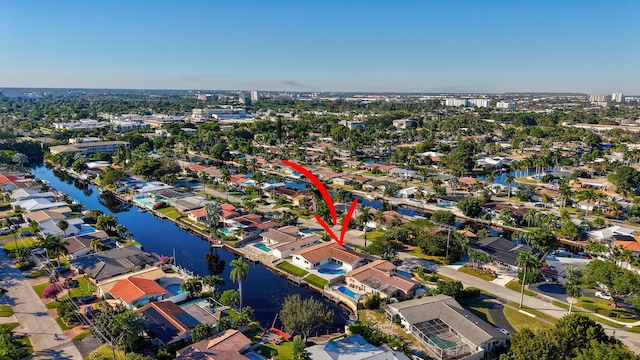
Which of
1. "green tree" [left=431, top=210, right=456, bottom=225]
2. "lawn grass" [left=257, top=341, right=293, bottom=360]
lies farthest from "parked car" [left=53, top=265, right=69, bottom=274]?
"green tree" [left=431, top=210, right=456, bottom=225]

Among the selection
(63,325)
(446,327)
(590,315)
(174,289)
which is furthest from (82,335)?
(590,315)

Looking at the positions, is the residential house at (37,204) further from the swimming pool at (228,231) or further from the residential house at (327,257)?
the residential house at (327,257)

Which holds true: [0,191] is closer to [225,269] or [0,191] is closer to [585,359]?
[225,269]

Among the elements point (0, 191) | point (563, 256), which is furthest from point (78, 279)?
point (563, 256)

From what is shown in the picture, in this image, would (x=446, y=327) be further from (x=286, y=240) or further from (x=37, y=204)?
(x=37, y=204)

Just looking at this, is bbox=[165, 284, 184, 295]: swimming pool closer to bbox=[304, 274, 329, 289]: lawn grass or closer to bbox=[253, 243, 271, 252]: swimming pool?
bbox=[304, 274, 329, 289]: lawn grass

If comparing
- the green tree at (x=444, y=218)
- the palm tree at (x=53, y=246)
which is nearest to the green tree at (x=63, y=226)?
the palm tree at (x=53, y=246)
